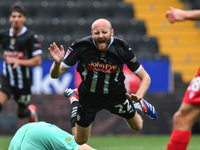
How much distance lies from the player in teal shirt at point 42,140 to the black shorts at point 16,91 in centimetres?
297

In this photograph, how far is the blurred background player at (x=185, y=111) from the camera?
12.9ft

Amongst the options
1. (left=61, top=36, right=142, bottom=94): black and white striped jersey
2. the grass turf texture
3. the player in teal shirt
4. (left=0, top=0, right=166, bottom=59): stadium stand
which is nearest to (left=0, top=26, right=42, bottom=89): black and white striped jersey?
the grass turf texture

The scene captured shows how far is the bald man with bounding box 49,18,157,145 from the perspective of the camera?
5078mm

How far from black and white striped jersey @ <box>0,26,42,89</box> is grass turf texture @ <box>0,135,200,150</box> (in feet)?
3.70

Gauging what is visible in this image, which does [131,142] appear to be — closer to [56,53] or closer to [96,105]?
[96,105]

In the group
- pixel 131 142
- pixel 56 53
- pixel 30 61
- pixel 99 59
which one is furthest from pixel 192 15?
pixel 131 142

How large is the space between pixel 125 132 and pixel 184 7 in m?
7.14

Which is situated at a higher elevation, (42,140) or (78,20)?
(42,140)

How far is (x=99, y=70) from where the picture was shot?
17.4ft

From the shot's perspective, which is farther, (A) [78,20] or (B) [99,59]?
(A) [78,20]

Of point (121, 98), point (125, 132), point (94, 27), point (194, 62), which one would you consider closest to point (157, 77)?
point (125, 132)

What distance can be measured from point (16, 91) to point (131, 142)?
238 cm

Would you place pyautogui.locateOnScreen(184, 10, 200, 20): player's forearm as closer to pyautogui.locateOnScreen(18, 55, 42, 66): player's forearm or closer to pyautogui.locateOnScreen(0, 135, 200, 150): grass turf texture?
pyautogui.locateOnScreen(0, 135, 200, 150): grass turf texture

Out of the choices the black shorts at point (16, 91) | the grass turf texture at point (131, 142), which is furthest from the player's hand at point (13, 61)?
the grass turf texture at point (131, 142)
